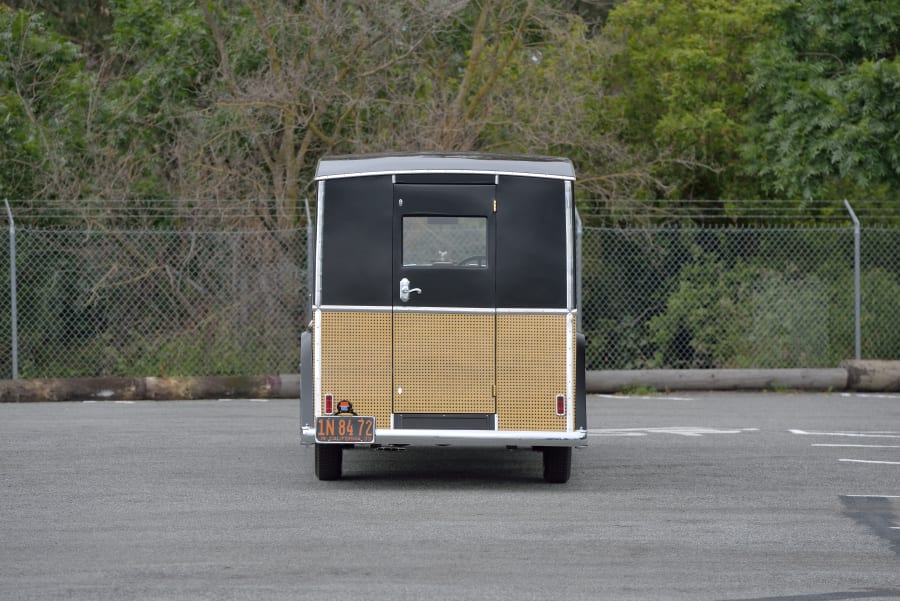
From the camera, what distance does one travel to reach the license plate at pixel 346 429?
10.2 metres

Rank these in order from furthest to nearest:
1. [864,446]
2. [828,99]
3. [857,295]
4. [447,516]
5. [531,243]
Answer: [828,99] < [857,295] < [864,446] < [531,243] < [447,516]

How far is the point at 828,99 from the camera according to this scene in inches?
826

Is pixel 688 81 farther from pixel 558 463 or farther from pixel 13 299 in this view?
pixel 558 463

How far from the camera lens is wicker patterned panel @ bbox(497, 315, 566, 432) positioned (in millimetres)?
10359

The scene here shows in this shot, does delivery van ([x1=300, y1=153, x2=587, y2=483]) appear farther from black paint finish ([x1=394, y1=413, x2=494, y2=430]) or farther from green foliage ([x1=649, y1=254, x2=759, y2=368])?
green foliage ([x1=649, y1=254, x2=759, y2=368])

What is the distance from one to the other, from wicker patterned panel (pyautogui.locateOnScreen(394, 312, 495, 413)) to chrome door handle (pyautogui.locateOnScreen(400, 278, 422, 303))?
0.37 feet

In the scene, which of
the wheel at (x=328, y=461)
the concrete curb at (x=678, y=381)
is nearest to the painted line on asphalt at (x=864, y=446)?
the wheel at (x=328, y=461)

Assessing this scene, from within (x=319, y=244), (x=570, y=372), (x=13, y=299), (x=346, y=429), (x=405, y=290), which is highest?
(x=319, y=244)

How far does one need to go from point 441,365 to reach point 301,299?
28.4ft

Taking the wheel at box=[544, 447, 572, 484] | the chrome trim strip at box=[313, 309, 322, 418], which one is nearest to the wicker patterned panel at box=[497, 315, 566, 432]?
the wheel at box=[544, 447, 572, 484]

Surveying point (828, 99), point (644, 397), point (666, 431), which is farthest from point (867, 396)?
point (666, 431)

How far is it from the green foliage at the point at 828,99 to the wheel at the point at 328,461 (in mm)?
11643

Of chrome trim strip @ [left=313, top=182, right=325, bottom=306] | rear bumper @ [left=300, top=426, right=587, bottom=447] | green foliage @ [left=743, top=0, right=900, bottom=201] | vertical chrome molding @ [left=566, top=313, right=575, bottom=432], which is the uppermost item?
green foliage @ [left=743, top=0, right=900, bottom=201]

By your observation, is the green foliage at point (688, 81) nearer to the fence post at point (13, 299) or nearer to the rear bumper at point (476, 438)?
the fence post at point (13, 299)
